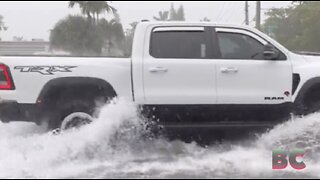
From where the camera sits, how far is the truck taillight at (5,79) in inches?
237

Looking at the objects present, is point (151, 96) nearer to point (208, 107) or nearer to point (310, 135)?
point (208, 107)

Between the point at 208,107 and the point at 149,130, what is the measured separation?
884 mm

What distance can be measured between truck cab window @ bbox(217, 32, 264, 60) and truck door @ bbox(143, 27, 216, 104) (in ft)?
0.71

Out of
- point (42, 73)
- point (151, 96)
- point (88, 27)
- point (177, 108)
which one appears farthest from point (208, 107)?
point (88, 27)

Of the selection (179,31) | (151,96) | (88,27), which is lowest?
(88,27)

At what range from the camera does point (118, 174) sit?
531 centimetres

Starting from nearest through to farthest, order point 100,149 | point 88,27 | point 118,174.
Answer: point 118,174 → point 100,149 → point 88,27

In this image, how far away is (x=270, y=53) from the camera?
628 cm

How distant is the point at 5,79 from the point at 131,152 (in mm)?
1977

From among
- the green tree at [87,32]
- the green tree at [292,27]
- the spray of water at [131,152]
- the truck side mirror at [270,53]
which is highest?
the truck side mirror at [270,53]

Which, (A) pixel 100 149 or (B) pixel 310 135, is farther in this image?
(B) pixel 310 135

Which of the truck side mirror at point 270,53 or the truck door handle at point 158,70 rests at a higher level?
the truck side mirror at point 270,53

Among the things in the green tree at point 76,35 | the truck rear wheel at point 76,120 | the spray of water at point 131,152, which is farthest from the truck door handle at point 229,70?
the green tree at point 76,35

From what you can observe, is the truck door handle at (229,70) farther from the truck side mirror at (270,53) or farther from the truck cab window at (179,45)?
the truck side mirror at (270,53)
